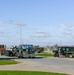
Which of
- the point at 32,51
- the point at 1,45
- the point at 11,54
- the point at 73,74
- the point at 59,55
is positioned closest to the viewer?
the point at 73,74

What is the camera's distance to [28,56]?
59281 mm

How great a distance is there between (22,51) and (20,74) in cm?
3589

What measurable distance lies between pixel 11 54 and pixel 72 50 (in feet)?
53.4

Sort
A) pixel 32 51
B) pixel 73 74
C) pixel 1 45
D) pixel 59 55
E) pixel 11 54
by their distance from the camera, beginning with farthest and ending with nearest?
1. pixel 1 45
2. pixel 11 54
3. pixel 59 55
4. pixel 32 51
5. pixel 73 74

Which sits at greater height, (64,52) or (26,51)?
(26,51)

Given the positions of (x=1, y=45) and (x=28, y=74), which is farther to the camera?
(x=1, y=45)

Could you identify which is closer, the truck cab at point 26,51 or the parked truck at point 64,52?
the truck cab at point 26,51

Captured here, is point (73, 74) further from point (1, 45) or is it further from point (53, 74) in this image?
point (1, 45)

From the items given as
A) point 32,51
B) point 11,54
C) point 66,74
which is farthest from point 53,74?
point 11,54

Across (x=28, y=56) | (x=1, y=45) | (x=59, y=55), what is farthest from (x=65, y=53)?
(x=1, y=45)

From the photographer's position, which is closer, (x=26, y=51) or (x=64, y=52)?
(x=26, y=51)

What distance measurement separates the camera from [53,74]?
22438mm

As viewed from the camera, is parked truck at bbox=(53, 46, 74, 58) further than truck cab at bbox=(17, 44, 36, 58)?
Yes

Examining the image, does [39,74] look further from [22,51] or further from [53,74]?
[22,51]
